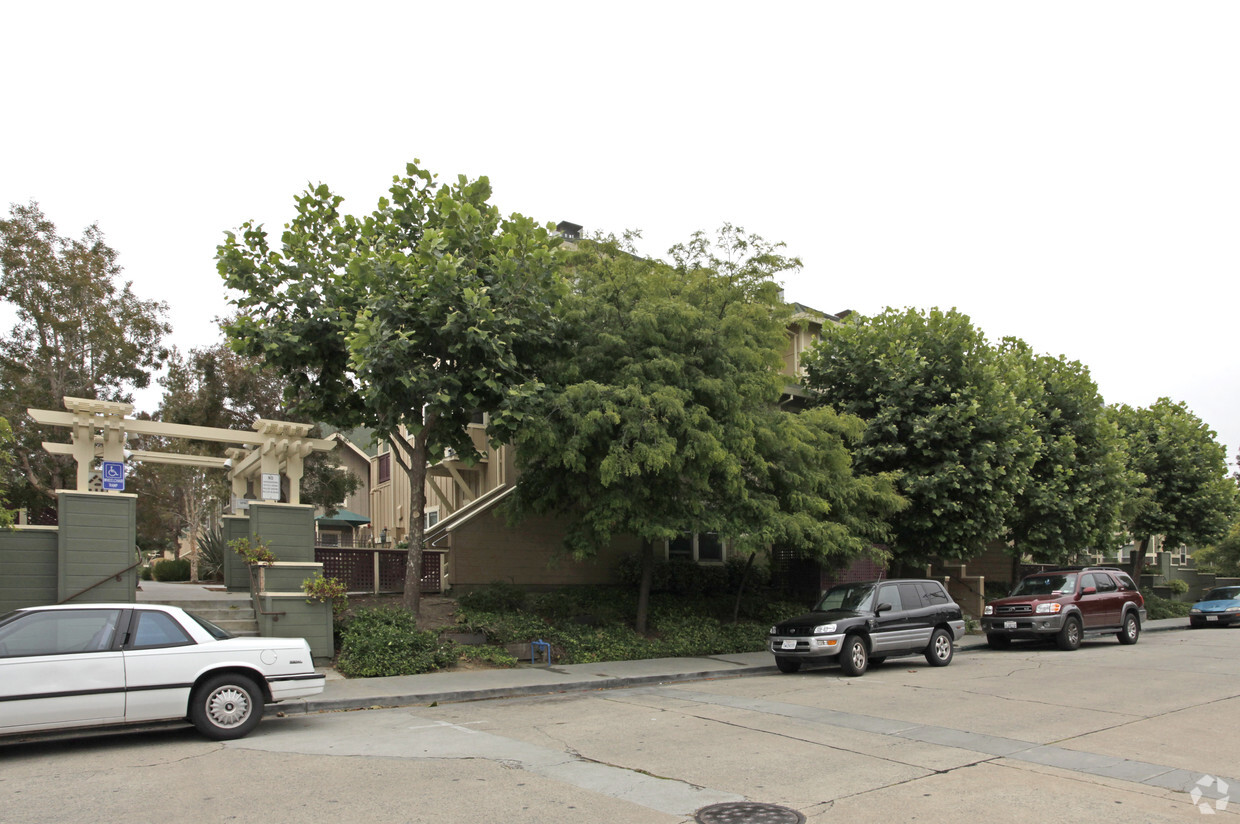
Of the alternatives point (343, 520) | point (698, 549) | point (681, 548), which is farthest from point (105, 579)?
point (343, 520)

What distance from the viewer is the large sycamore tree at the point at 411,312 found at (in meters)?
14.8

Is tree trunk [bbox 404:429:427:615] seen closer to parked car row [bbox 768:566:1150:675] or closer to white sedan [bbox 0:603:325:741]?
white sedan [bbox 0:603:325:741]

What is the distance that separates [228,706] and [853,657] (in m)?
10.0

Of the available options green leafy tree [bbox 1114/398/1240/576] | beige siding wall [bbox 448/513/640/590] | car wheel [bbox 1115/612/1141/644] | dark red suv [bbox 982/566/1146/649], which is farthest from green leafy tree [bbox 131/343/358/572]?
green leafy tree [bbox 1114/398/1240/576]

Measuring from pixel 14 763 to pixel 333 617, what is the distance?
279 inches

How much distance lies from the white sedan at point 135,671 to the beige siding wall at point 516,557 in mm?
9807

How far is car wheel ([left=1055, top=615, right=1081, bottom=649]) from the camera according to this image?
20297mm

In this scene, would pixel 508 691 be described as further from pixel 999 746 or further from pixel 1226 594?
pixel 1226 594

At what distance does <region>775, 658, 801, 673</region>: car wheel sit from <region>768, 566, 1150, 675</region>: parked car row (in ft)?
0.06

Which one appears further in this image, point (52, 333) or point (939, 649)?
Answer: point (52, 333)

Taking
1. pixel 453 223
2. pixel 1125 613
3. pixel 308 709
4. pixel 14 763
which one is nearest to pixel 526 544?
pixel 453 223

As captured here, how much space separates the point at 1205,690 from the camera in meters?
13.8

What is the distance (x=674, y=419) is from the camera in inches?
635
